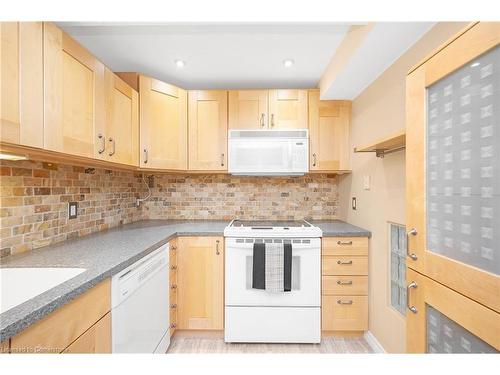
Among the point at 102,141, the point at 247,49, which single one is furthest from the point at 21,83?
the point at 247,49

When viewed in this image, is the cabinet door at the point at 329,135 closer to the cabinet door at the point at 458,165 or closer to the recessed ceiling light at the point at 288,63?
the recessed ceiling light at the point at 288,63

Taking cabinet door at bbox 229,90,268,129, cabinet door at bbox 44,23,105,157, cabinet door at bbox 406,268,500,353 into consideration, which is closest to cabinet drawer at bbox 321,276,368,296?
cabinet door at bbox 406,268,500,353

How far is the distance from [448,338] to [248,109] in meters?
2.19

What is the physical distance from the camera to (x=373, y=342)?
194 centimetres

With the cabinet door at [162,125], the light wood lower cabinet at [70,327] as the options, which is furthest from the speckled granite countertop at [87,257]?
the cabinet door at [162,125]

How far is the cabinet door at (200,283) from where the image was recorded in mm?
2057

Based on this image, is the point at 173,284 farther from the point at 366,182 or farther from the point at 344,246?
the point at 366,182

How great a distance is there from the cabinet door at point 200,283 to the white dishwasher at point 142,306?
23 cm

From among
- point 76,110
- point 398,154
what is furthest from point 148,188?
point 398,154

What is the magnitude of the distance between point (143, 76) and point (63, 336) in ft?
6.56

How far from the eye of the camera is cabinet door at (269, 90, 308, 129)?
2.41m

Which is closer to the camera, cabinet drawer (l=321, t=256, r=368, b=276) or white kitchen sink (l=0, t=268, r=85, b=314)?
white kitchen sink (l=0, t=268, r=85, b=314)

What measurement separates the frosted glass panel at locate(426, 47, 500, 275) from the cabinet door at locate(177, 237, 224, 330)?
158cm

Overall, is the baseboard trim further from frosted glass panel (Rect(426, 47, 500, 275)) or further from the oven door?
frosted glass panel (Rect(426, 47, 500, 275))
